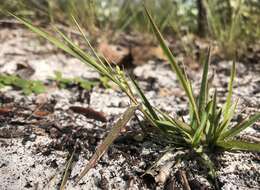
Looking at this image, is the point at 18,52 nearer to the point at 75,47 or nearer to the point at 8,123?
the point at 8,123

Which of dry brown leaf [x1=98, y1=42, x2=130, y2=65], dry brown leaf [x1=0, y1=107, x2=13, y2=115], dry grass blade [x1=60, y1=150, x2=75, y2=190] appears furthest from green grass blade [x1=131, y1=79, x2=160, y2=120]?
dry brown leaf [x1=98, y1=42, x2=130, y2=65]

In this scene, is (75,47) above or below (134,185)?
above

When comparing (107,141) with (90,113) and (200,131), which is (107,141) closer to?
(200,131)

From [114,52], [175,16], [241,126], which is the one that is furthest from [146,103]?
[175,16]

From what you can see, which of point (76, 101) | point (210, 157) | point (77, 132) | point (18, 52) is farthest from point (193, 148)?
point (18, 52)

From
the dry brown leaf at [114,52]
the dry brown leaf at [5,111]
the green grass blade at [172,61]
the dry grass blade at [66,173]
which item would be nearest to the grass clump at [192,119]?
the green grass blade at [172,61]

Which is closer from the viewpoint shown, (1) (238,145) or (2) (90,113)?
(1) (238,145)

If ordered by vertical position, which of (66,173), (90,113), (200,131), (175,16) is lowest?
(66,173)

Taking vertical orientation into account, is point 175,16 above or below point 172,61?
above
